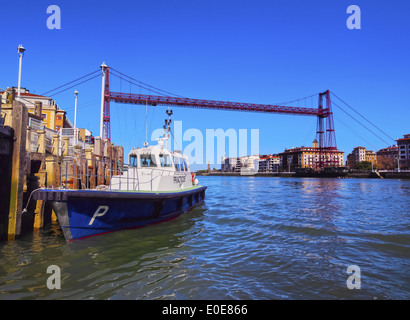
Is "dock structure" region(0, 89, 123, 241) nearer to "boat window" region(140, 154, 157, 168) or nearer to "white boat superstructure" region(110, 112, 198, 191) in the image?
"white boat superstructure" region(110, 112, 198, 191)

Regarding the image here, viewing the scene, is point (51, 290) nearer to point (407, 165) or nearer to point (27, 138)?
point (27, 138)

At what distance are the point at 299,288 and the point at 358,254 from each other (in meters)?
2.82

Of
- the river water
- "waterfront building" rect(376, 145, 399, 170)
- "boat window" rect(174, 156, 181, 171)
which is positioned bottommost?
the river water

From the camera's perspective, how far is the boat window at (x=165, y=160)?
10.7 metres

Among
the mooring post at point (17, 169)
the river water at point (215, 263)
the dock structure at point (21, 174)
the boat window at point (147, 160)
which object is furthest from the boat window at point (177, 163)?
the mooring post at point (17, 169)

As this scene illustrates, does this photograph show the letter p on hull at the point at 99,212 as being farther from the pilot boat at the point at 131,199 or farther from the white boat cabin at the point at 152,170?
the white boat cabin at the point at 152,170

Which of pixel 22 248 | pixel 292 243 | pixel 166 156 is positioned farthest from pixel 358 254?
pixel 22 248

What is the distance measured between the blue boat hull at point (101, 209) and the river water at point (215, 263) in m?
0.31

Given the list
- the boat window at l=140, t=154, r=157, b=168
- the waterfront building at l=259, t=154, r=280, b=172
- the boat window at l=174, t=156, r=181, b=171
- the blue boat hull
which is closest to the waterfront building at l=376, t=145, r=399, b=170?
the waterfront building at l=259, t=154, r=280, b=172

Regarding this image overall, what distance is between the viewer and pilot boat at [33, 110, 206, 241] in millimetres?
6930

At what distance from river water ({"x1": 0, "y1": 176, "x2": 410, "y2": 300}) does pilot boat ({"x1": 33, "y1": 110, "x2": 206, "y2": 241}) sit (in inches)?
15.2

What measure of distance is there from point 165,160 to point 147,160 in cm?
74

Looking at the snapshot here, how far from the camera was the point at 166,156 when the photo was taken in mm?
10922

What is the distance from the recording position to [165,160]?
10.9m
